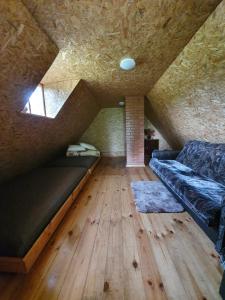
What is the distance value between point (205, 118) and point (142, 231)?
189cm

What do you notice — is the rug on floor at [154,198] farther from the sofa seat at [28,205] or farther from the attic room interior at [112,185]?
the sofa seat at [28,205]

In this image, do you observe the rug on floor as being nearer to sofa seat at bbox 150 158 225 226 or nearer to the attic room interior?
the attic room interior

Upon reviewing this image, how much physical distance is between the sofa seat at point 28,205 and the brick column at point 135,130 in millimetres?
2068

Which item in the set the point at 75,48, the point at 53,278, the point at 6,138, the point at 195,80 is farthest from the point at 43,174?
the point at 195,80

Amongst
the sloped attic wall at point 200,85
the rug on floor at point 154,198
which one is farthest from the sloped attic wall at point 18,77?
the rug on floor at point 154,198

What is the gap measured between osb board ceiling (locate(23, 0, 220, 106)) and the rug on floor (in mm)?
1975

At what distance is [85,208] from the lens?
2195 millimetres

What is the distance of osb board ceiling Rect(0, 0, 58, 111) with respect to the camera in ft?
3.78

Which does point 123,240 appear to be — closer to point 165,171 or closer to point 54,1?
point 165,171

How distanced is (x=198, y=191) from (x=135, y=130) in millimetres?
2712

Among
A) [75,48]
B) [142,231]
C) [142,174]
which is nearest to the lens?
[142,231]

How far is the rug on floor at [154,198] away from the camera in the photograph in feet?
6.75

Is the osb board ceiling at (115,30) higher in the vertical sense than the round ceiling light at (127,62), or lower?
higher

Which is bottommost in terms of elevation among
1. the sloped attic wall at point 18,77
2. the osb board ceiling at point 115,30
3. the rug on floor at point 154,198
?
the rug on floor at point 154,198
